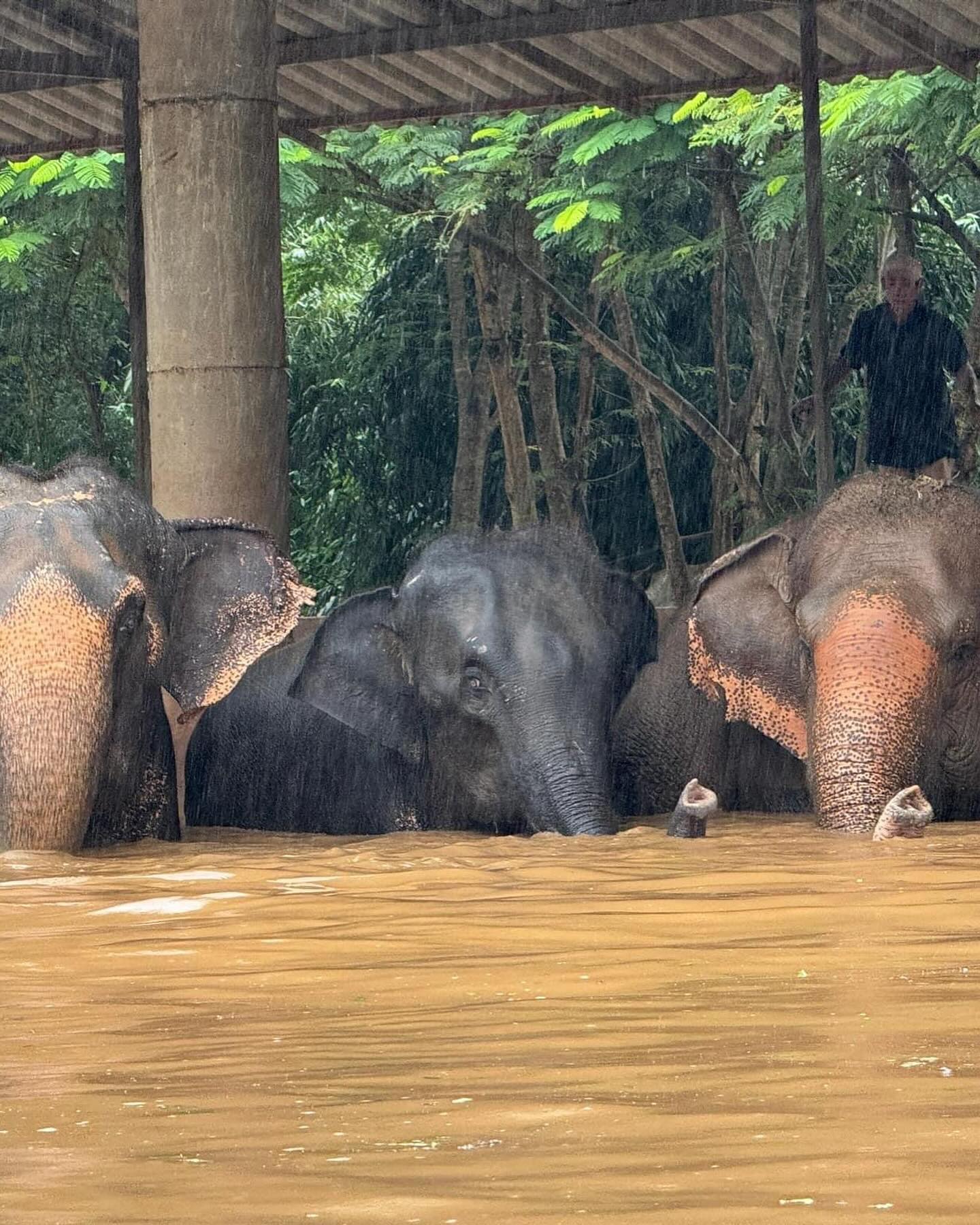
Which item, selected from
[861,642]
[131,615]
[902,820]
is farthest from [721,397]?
[902,820]

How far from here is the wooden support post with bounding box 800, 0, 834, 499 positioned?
27.1 feet

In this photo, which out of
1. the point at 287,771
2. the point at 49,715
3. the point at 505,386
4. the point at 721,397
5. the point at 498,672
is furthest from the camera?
the point at 505,386

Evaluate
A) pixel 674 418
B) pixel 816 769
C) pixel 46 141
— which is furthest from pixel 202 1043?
pixel 674 418

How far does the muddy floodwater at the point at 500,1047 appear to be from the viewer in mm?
2008

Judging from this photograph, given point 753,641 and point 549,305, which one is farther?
point 549,305

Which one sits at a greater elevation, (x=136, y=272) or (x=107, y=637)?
(x=136, y=272)

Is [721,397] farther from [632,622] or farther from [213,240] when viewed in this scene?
[632,622]

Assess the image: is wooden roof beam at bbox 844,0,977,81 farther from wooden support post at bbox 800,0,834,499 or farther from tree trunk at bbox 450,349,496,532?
tree trunk at bbox 450,349,496,532

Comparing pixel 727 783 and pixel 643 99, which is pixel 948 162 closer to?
pixel 643 99

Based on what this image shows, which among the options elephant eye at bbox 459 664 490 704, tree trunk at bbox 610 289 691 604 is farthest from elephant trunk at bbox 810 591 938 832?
tree trunk at bbox 610 289 691 604

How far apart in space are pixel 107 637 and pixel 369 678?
1435 mm

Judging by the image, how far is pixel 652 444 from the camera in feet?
50.9

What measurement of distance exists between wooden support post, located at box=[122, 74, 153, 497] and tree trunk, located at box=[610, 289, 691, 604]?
6.11m

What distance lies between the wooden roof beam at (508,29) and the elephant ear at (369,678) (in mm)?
2443
